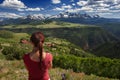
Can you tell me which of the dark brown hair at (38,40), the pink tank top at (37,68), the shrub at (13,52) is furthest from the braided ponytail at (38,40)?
the shrub at (13,52)

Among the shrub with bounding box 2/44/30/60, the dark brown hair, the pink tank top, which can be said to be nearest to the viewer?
the dark brown hair

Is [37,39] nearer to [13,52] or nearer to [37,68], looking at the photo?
[37,68]

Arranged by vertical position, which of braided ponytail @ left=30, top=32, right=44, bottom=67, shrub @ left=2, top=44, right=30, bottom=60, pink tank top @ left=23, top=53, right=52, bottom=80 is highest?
braided ponytail @ left=30, top=32, right=44, bottom=67

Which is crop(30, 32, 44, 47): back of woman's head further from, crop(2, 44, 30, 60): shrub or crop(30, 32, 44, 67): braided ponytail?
crop(2, 44, 30, 60): shrub

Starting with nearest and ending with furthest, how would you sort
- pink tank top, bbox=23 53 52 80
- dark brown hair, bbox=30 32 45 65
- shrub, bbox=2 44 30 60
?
dark brown hair, bbox=30 32 45 65 < pink tank top, bbox=23 53 52 80 < shrub, bbox=2 44 30 60

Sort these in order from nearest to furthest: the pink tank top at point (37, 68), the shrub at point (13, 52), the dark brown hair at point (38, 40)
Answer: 1. the dark brown hair at point (38, 40)
2. the pink tank top at point (37, 68)
3. the shrub at point (13, 52)

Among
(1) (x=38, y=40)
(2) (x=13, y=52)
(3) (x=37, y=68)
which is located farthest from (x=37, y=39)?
(2) (x=13, y=52)

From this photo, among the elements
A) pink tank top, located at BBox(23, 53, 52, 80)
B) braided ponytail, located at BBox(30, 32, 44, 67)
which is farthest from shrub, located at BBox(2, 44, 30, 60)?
braided ponytail, located at BBox(30, 32, 44, 67)

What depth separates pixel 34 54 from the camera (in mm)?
6594

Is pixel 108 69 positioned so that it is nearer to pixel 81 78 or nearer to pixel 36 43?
pixel 81 78

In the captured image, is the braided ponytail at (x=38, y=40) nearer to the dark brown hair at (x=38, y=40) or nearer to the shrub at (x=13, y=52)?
the dark brown hair at (x=38, y=40)

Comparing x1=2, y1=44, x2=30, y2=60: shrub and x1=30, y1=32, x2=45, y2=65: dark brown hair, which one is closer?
x1=30, y1=32, x2=45, y2=65: dark brown hair

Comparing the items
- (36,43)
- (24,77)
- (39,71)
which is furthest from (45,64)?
(24,77)

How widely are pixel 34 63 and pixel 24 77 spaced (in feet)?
24.2
